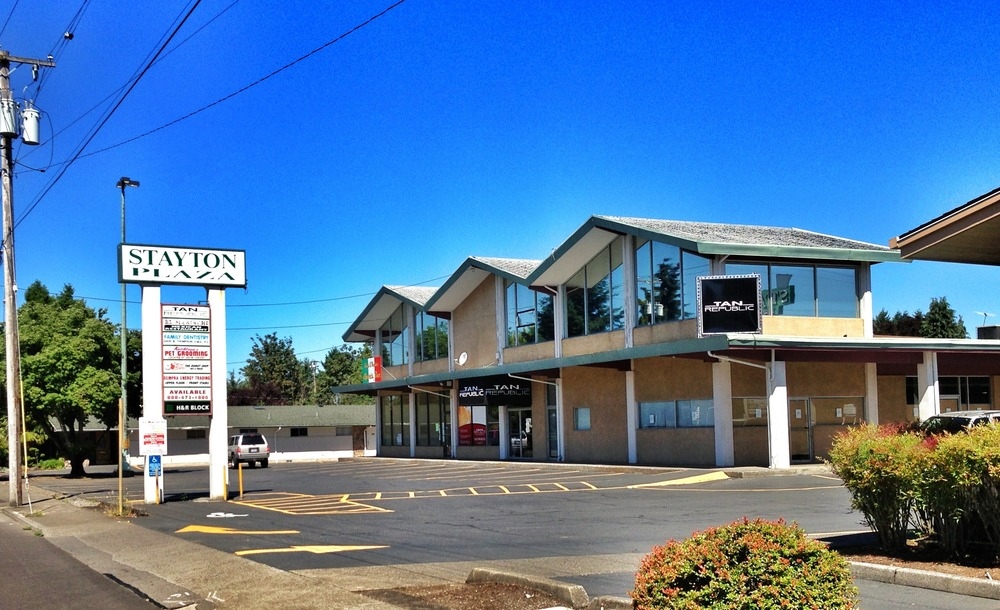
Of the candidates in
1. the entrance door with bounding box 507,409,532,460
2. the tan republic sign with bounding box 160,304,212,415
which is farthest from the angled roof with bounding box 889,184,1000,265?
the entrance door with bounding box 507,409,532,460

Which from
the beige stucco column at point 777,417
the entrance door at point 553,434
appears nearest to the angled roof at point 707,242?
the beige stucco column at point 777,417

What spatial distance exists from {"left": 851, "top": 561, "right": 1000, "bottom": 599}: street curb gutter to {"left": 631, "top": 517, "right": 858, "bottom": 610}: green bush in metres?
3.07

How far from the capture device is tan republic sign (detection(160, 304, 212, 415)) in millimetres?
24594

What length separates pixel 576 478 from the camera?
2888cm

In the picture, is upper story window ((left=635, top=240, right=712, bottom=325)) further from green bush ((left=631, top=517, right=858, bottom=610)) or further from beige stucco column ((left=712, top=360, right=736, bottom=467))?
green bush ((left=631, top=517, right=858, bottom=610))

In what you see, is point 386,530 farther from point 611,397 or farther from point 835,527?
point 611,397

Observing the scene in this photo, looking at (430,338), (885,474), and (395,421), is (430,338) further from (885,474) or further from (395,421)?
(885,474)

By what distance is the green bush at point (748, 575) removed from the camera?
236 inches

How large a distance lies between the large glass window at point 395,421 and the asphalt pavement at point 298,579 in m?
34.7

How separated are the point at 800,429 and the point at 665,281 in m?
6.28

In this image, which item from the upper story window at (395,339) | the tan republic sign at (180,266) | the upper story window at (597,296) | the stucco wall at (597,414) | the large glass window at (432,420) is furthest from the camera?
the upper story window at (395,339)

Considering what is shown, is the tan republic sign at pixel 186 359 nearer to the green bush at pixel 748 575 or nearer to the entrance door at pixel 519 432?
the entrance door at pixel 519 432

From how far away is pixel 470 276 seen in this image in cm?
4266

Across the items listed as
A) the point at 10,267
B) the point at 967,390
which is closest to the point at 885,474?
the point at 10,267
